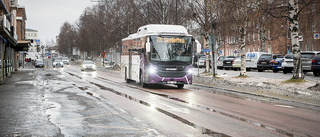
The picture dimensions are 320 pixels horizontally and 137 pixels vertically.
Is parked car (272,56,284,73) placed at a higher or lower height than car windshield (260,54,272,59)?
lower

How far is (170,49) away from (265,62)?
20572 millimetres

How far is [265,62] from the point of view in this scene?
126 feet

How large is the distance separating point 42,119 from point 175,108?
12.9 ft

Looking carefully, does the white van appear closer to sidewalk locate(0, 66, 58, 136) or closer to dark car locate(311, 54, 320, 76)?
dark car locate(311, 54, 320, 76)

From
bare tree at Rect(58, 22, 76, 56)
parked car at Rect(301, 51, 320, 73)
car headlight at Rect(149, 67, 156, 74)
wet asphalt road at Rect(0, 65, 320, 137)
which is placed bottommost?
wet asphalt road at Rect(0, 65, 320, 137)

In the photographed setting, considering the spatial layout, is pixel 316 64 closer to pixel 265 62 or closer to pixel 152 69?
pixel 265 62

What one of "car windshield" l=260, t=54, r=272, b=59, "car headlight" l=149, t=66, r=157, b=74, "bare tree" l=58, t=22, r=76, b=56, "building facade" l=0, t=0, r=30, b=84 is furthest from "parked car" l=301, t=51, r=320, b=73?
"bare tree" l=58, t=22, r=76, b=56

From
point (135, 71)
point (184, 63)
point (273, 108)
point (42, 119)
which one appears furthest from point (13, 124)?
point (135, 71)

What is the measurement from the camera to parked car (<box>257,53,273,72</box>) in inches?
1500

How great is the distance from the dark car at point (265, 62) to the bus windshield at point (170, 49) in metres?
19.4

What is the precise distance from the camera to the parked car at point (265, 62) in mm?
38094

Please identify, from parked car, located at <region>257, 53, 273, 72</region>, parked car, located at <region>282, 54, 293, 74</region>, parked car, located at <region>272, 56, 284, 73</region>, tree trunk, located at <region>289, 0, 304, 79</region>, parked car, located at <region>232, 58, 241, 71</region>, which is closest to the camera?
tree trunk, located at <region>289, 0, 304, 79</region>

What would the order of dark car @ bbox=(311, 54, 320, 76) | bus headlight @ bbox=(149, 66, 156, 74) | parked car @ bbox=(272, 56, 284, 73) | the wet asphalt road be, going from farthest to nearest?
parked car @ bbox=(272, 56, 284, 73)
dark car @ bbox=(311, 54, 320, 76)
bus headlight @ bbox=(149, 66, 156, 74)
the wet asphalt road

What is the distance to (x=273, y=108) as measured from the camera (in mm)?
12109
